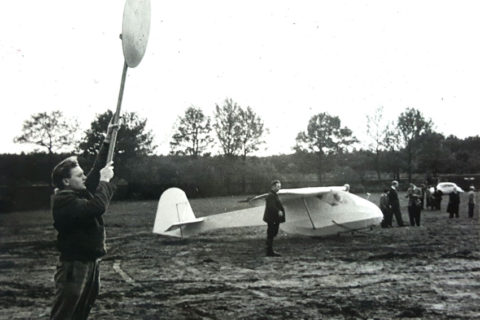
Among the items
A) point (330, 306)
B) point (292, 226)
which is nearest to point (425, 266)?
point (330, 306)

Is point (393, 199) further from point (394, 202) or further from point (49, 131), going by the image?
point (49, 131)

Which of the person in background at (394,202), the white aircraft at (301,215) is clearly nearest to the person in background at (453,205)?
the person in background at (394,202)

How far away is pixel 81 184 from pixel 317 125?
2143 inches

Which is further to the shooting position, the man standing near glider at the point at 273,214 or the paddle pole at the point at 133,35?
the man standing near glider at the point at 273,214

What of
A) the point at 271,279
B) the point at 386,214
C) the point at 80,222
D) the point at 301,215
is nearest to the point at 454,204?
the point at 386,214

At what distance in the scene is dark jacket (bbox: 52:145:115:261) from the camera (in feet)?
10.8

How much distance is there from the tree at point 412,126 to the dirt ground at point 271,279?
1780 inches

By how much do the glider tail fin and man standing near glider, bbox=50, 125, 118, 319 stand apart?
9.66 meters

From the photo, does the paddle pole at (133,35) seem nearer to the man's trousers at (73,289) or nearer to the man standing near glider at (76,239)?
the man standing near glider at (76,239)

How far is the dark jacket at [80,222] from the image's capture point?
10.8 ft

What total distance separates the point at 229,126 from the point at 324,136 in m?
12.4

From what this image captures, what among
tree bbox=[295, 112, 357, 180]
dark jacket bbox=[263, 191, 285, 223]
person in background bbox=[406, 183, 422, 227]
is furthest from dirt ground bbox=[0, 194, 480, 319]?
tree bbox=[295, 112, 357, 180]

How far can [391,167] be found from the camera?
5491 cm

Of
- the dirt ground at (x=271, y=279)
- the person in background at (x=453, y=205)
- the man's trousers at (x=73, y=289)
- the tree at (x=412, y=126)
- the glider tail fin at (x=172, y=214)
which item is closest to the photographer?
the man's trousers at (x=73, y=289)
